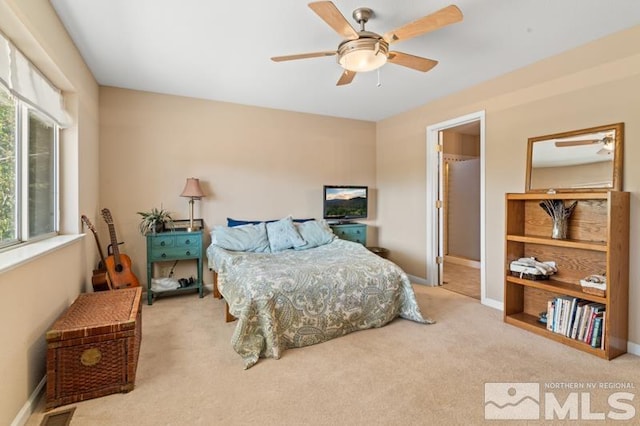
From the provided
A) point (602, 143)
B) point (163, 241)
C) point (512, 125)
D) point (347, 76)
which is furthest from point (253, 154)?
point (602, 143)

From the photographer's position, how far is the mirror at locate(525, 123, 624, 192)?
2459mm

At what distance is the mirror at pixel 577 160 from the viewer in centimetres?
246

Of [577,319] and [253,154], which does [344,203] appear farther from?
[577,319]

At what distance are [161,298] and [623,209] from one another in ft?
14.7

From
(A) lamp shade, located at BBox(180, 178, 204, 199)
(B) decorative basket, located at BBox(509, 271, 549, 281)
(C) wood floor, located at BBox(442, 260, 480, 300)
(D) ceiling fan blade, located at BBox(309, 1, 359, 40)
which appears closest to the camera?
(D) ceiling fan blade, located at BBox(309, 1, 359, 40)

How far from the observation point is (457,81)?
11.2 feet

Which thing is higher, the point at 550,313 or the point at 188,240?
the point at 188,240

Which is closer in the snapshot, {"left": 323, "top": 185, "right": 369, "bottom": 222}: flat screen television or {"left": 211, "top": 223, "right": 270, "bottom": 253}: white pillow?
{"left": 211, "top": 223, "right": 270, "bottom": 253}: white pillow

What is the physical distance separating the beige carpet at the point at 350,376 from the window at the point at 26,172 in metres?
1.11

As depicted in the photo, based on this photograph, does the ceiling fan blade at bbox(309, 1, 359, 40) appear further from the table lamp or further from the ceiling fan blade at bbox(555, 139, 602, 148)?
the table lamp

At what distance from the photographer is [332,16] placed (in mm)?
1801

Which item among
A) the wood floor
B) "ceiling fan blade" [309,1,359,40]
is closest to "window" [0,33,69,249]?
"ceiling fan blade" [309,1,359,40]

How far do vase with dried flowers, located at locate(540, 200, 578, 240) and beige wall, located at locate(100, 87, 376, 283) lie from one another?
270cm

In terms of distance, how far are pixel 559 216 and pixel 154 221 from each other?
4040 millimetres
